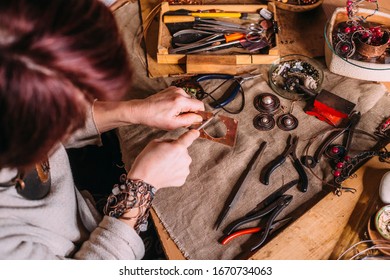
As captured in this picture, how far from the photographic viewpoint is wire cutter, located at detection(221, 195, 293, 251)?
790 millimetres

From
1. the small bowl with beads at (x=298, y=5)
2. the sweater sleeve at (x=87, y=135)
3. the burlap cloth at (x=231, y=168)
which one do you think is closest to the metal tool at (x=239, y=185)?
the burlap cloth at (x=231, y=168)

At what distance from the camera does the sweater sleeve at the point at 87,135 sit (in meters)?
0.93

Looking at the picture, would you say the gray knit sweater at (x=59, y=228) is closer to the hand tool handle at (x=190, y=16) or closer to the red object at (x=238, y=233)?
the red object at (x=238, y=233)

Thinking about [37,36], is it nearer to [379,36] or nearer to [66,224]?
[66,224]

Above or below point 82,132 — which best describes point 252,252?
below

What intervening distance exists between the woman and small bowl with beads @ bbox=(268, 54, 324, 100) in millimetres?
227

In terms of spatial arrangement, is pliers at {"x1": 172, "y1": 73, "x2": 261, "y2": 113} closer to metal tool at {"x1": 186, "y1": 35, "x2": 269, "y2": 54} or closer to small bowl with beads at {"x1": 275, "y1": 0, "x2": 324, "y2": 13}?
metal tool at {"x1": 186, "y1": 35, "x2": 269, "y2": 54}

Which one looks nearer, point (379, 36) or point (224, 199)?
point (224, 199)

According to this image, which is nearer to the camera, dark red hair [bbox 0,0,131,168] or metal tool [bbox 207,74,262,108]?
dark red hair [bbox 0,0,131,168]

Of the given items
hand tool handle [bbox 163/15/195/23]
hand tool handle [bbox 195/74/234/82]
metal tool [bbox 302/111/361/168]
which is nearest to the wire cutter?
metal tool [bbox 302/111/361/168]

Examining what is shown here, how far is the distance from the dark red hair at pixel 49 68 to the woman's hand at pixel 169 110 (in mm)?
310

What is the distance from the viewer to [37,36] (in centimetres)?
47

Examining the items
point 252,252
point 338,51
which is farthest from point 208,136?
point 338,51

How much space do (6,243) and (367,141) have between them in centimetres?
76
